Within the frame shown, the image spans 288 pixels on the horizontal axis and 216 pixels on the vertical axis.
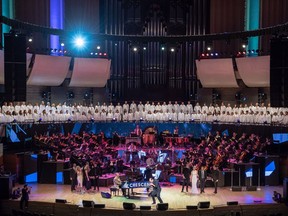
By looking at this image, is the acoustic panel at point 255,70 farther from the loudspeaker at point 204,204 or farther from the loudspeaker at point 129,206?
the loudspeaker at point 129,206

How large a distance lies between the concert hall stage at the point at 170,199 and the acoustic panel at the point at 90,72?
7.88 m

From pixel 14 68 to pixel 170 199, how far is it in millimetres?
6351

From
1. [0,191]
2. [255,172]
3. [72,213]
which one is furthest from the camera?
[255,172]

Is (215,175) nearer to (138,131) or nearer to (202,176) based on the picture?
(202,176)

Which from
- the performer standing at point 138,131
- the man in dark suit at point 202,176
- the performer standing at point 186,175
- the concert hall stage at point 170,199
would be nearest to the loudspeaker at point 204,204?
the concert hall stage at point 170,199

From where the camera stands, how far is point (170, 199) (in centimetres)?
1515

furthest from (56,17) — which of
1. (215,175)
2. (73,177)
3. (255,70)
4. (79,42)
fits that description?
(215,175)

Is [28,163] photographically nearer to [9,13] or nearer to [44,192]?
[44,192]

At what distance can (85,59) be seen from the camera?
2364 centimetres

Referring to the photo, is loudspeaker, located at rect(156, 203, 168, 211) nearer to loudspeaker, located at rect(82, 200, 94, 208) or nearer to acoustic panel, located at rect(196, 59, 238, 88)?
loudspeaker, located at rect(82, 200, 94, 208)

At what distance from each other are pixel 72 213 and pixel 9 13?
11.8 metres

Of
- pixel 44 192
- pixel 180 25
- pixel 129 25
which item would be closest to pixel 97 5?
pixel 129 25

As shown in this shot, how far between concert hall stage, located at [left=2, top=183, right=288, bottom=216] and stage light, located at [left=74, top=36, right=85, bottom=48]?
7468 millimetres

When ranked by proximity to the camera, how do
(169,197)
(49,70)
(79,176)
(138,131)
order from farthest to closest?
1. (49,70)
2. (138,131)
3. (79,176)
4. (169,197)
